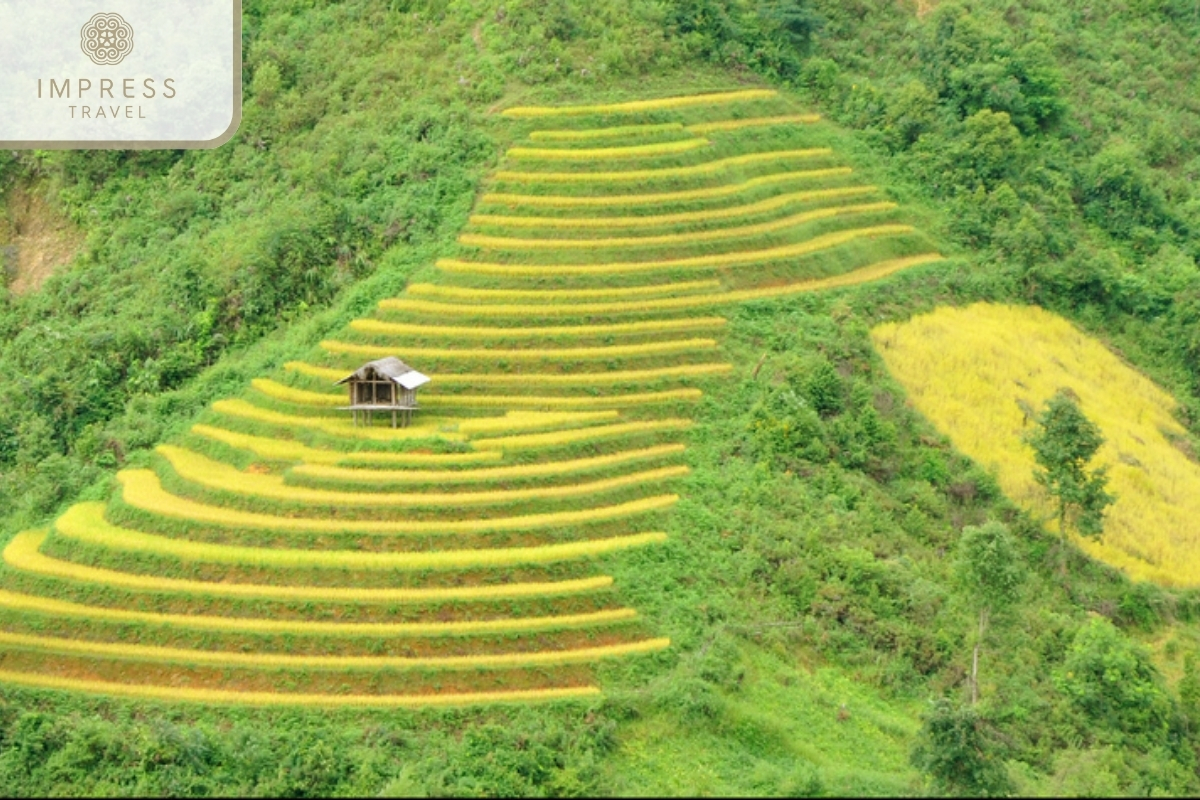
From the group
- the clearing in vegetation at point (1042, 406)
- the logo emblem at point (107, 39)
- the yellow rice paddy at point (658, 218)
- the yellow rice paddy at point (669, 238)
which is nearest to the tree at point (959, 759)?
the clearing in vegetation at point (1042, 406)

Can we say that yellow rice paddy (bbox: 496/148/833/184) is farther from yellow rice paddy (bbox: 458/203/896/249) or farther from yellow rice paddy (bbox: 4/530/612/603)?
yellow rice paddy (bbox: 4/530/612/603)

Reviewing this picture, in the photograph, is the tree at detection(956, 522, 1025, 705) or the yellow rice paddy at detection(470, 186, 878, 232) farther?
the yellow rice paddy at detection(470, 186, 878, 232)

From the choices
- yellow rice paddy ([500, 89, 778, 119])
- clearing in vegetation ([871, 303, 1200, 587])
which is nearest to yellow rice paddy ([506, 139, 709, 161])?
yellow rice paddy ([500, 89, 778, 119])

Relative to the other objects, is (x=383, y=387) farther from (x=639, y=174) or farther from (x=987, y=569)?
(x=987, y=569)

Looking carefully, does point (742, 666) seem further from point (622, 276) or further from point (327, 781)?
point (622, 276)

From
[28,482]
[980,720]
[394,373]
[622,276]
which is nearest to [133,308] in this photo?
[28,482]

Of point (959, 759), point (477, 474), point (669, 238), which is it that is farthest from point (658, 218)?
point (959, 759)
